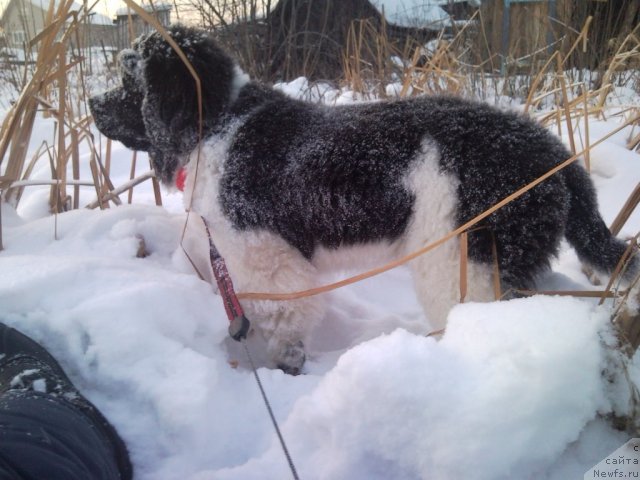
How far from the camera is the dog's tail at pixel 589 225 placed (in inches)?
50.6

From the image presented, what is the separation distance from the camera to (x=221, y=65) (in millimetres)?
1659

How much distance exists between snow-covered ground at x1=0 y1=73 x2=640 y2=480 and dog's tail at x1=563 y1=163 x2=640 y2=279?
0.18 meters

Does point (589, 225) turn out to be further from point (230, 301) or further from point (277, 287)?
point (230, 301)

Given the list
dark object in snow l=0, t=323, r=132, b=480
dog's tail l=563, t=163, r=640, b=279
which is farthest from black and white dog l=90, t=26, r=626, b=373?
dark object in snow l=0, t=323, r=132, b=480

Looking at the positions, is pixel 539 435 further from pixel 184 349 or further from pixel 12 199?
pixel 12 199

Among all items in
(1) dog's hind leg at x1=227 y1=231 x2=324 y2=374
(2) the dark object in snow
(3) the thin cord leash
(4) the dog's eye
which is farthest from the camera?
(4) the dog's eye

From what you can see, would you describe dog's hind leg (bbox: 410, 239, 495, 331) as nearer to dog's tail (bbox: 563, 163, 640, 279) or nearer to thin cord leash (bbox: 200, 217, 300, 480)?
dog's tail (bbox: 563, 163, 640, 279)

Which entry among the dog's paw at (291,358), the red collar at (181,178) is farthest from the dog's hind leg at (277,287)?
the red collar at (181,178)

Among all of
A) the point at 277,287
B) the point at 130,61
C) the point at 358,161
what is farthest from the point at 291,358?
the point at 130,61

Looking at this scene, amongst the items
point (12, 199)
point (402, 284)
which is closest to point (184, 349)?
point (402, 284)

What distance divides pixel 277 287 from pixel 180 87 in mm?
803

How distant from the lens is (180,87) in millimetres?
1580

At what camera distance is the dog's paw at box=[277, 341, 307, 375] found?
1537mm

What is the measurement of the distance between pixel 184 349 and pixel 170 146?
83 cm
